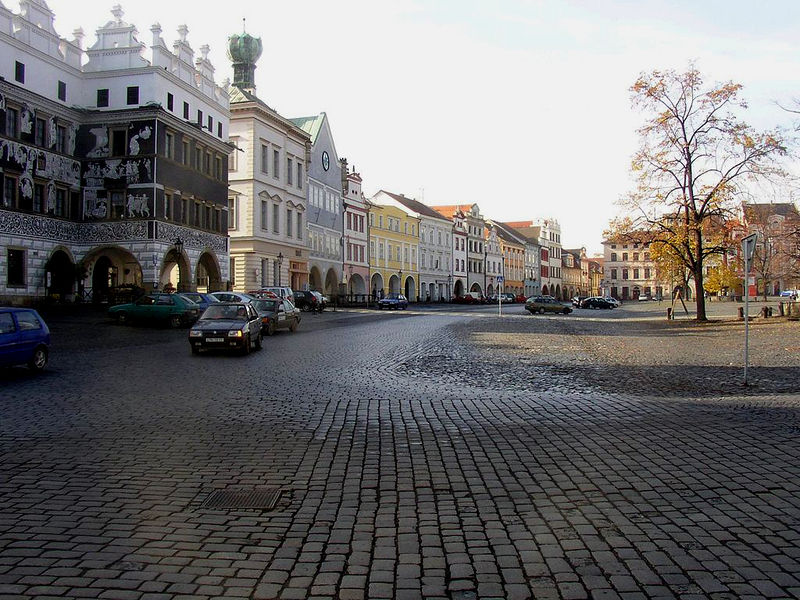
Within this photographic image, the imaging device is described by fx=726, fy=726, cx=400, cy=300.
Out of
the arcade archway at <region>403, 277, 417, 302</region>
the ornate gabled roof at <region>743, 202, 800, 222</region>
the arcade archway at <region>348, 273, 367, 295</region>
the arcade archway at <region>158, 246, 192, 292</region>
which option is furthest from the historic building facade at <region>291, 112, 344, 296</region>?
the ornate gabled roof at <region>743, 202, 800, 222</region>

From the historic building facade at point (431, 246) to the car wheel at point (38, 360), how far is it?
Result: 8020 centimetres

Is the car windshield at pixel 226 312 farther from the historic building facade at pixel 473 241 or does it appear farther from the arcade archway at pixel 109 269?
the historic building facade at pixel 473 241

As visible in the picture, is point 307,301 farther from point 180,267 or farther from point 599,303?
point 599,303

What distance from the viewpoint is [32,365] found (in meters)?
15.6

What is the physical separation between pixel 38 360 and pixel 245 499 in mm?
11650

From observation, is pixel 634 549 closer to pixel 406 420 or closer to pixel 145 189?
pixel 406 420

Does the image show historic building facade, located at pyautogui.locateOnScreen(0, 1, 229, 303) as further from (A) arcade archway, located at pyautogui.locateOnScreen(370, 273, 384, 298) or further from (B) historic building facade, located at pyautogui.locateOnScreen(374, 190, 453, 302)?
(B) historic building facade, located at pyautogui.locateOnScreen(374, 190, 453, 302)

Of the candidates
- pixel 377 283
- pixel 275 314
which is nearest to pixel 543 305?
pixel 377 283

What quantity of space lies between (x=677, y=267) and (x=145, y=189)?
105ft

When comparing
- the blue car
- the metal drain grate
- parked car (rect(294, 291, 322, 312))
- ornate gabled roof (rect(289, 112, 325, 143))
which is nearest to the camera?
the metal drain grate

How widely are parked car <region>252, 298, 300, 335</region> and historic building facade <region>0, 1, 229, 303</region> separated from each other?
53.5 ft

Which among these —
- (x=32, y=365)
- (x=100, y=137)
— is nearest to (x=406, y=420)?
(x=32, y=365)

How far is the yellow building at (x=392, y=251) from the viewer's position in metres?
86.7

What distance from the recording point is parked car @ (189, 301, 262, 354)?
20.7 metres
